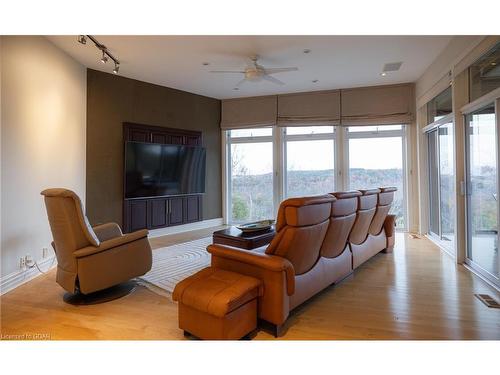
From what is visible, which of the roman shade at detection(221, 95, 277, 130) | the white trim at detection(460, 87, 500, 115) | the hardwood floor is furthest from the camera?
the roman shade at detection(221, 95, 277, 130)

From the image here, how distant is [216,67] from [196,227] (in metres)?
3.39

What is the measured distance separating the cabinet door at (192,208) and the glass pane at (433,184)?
468 centimetres

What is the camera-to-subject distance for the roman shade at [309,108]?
597cm

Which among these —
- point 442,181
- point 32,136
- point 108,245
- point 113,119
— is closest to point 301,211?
point 108,245

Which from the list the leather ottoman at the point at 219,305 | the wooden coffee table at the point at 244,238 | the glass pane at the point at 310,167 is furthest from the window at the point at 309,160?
the leather ottoman at the point at 219,305

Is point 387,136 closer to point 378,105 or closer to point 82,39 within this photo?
point 378,105

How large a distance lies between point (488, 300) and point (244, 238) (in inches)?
94.0

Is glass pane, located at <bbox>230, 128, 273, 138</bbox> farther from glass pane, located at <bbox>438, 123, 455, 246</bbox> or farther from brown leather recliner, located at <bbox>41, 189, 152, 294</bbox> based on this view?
brown leather recliner, located at <bbox>41, 189, 152, 294</bbox>

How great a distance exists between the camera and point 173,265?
366 cm

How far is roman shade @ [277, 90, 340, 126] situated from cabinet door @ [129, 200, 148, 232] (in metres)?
3.38

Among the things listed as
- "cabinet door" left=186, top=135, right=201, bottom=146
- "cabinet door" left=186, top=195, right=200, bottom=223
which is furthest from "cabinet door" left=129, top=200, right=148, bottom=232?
"cabinet door" left=186, top=135, right=201, bottom=146

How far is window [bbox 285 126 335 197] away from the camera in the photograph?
6.22m

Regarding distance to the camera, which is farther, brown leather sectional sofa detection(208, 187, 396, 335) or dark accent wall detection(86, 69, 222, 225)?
dark accent wall detection(86, 69, 222, 225)
